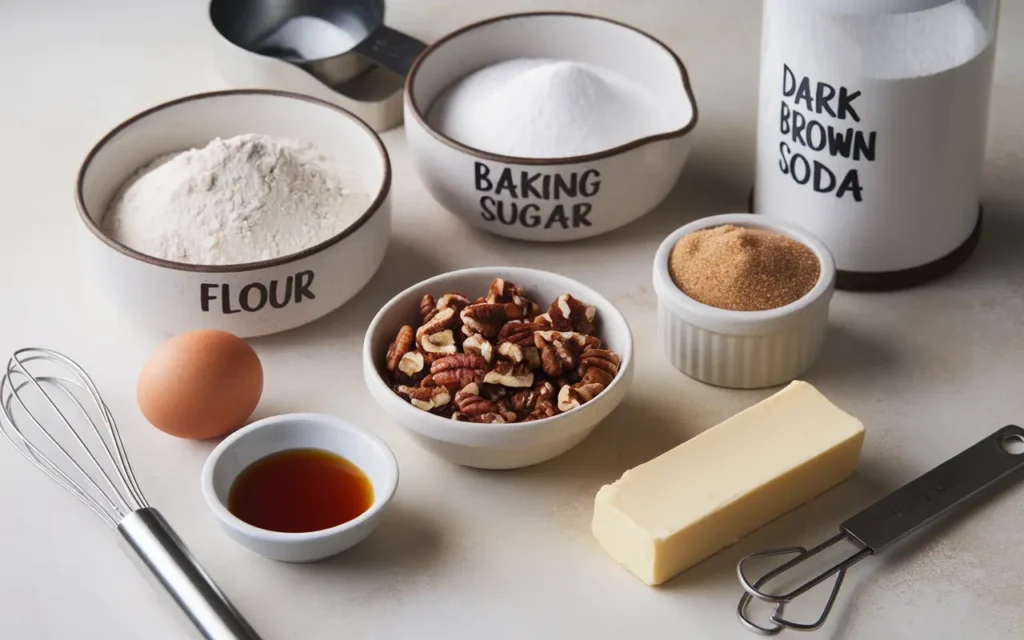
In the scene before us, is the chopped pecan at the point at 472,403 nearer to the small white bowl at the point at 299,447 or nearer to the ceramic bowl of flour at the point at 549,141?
the small white bowl at the point at 299,447

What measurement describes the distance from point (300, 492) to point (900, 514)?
0.48 m

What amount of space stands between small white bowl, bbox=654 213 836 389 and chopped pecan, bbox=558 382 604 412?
139 millimetres

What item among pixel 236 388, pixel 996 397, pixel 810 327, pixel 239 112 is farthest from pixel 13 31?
pixel 996 397

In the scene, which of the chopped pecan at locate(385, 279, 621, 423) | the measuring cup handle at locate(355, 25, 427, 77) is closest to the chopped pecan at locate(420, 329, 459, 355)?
the chopped pecan at locate(385, 279, 621, 423)

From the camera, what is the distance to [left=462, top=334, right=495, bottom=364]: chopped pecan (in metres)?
1.11

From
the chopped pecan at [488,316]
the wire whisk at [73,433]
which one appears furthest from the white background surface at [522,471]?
the chopped pecan at [488,316]

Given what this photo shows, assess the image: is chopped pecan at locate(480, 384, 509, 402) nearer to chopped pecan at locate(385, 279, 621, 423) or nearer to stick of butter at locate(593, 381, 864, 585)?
chopped pecan at locate(385, 279, 621, 423)

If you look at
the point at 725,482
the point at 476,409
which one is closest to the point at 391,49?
the point at 476,409

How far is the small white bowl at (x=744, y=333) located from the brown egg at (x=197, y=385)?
0.38 m

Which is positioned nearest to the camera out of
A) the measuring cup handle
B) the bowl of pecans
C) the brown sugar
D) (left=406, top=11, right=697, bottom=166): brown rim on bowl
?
the bowl of pecans

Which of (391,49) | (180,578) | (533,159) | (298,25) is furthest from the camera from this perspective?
(298,25)

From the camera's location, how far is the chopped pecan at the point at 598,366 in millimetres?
1099

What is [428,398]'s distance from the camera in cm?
108

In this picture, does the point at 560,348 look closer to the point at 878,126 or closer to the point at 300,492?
the point at 300,492
